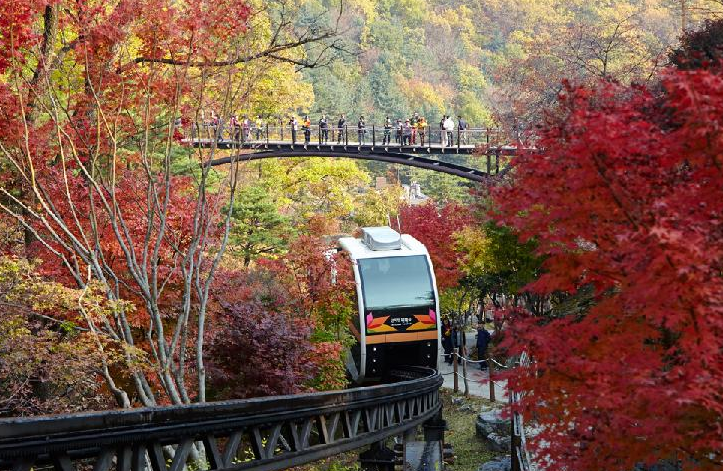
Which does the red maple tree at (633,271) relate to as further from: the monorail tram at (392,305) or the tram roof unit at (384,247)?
the tram roof unit at (384,247)

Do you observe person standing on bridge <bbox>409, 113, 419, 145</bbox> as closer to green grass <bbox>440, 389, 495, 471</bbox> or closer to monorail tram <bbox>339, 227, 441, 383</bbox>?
green grass <bbox>440, 389, 495, 471</bbox>

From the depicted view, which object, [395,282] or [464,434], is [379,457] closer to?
[395,282]

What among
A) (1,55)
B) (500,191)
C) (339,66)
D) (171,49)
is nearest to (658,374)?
(500,191)

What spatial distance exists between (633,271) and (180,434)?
11.4ft

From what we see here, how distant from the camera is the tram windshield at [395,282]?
2019 centimetres

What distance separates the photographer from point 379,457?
14125 mm

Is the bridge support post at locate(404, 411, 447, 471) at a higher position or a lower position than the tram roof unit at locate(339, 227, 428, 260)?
lower

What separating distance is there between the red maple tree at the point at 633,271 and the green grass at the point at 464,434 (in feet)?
36.5

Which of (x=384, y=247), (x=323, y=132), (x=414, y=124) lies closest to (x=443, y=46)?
(x=414, y=124)

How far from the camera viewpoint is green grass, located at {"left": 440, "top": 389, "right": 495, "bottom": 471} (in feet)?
62.0

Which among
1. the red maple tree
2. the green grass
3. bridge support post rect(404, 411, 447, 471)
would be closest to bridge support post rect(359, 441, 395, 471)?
bridge support post rect(404, 411, 447, 471)

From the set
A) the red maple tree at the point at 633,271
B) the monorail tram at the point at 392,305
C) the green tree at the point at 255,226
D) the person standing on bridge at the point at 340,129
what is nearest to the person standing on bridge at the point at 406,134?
the person standing on bridge at the point at 340,129

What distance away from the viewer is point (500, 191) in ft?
27.1

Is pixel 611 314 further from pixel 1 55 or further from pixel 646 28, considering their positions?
pixel 646 28
